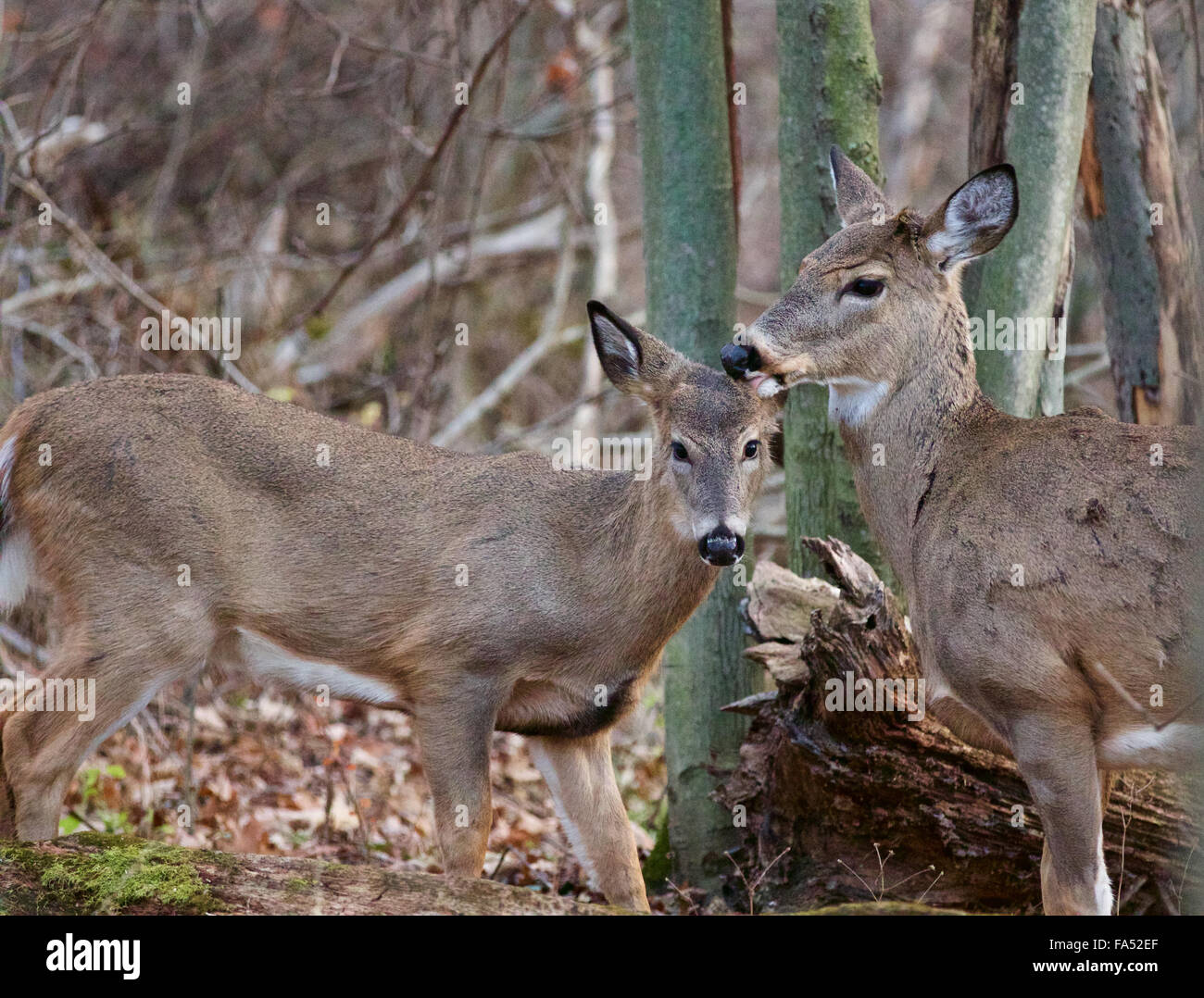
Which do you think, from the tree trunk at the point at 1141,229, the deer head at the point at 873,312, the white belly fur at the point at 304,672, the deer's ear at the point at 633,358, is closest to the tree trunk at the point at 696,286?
the deer's ear at the point at 633,358

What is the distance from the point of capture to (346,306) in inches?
609

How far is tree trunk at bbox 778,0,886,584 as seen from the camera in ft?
23.0

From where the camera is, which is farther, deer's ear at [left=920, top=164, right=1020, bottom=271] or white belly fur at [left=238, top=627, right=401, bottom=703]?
white belly fur at [left=238, top=627, right=401, bottom=703]

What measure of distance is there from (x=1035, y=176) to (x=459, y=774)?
3989 millimetres

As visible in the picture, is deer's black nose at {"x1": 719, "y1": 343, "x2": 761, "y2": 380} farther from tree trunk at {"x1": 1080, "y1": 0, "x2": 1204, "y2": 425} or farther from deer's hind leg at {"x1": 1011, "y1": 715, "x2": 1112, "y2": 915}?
tree trunk at {"x1": 1080, "y1": 0, "x2": 1204, "y2": 425}

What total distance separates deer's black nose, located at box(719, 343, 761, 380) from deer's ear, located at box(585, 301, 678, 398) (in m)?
0.51

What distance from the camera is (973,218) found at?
596 centimetres

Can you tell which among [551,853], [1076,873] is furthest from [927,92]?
[1076,873]

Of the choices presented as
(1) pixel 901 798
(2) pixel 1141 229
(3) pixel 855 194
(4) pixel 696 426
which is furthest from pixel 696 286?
(1) pixel 901 798

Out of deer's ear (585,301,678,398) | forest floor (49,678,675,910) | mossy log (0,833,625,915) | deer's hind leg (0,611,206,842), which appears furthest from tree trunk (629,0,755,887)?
deer's hind leg (0,611,206,842)

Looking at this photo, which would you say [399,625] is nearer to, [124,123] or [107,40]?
[124,123]

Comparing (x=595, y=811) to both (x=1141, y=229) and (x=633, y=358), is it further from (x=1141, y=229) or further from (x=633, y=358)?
(x=1141, y=229)

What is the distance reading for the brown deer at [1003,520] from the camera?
525 cm

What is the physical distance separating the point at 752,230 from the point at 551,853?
14749 millimetres
